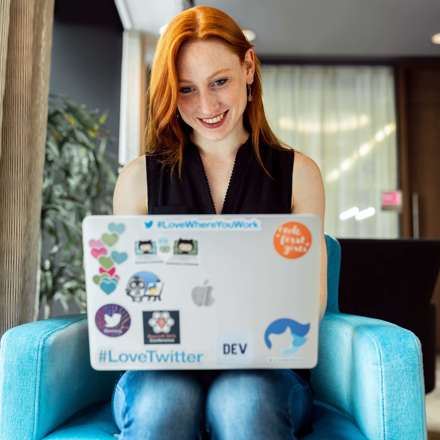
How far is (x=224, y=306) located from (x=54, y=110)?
156 centimetres

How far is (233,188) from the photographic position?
50.3 inches

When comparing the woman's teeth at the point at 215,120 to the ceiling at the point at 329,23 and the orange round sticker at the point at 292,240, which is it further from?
the ceiling at the point at 329,23

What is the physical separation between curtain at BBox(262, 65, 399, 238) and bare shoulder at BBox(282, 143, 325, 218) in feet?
10.7

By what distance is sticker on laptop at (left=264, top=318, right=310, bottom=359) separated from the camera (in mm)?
845

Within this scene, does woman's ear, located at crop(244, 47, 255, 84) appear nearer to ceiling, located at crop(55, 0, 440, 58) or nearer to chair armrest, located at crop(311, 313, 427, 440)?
chair armrest, located at crop(311, 313, 427, 440)

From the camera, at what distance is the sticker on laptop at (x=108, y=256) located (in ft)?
2.71

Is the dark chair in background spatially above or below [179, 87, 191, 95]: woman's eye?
below

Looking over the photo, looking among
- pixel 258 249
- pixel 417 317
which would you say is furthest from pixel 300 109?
pixel 258 249

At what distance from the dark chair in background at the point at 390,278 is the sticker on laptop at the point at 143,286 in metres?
1.52

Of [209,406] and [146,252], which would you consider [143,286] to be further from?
[209,406]

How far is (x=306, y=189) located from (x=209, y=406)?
1.82 ft

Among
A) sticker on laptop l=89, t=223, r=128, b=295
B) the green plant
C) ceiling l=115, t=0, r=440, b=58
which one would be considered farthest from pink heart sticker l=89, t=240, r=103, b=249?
ceiling l=115, t=0, r=440, b=58

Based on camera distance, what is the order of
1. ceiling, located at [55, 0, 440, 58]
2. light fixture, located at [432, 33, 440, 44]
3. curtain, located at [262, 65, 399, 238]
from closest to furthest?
ceiling, located at [55, 0, 440, 58], light fixture, located at [432, 33, 440, 44], curtain, located at [262, 65, 399, 238]

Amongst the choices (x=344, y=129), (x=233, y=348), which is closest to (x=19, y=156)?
(x=233, y=348)
